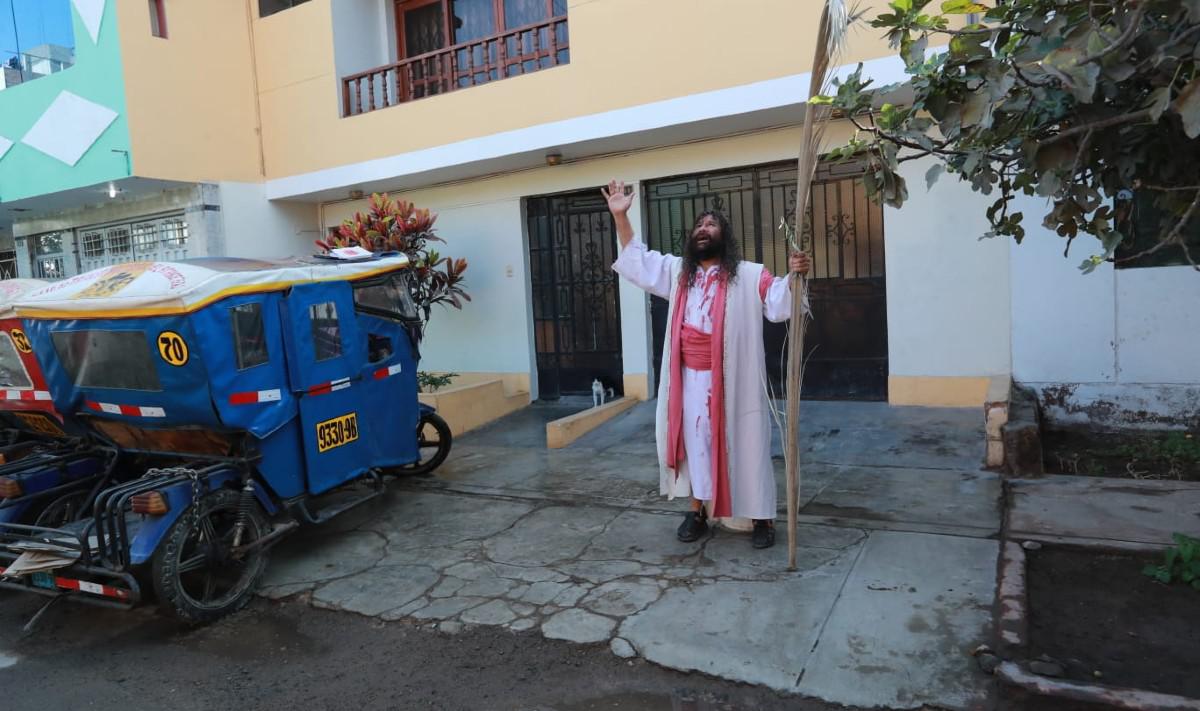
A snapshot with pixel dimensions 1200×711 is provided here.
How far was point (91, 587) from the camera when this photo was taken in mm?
4023

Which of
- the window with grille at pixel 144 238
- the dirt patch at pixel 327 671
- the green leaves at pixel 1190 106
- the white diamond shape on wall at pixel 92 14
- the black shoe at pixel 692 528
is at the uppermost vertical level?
the white diamond shape on wall at pixel 92 14

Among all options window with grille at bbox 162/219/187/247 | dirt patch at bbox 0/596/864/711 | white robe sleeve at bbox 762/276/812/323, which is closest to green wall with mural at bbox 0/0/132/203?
window with grille at bbox 162/219/187/247

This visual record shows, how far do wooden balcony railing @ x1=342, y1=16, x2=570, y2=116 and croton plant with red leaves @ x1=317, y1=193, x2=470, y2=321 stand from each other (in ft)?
6.10

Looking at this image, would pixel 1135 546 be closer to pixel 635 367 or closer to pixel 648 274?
pixel 648 274

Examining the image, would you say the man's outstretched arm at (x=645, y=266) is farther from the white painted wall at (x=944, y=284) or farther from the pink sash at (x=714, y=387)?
the white painted wall at (x=944, y=284)

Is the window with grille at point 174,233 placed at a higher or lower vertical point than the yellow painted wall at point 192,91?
lower

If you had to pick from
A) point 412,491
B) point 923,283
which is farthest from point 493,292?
point 923,283

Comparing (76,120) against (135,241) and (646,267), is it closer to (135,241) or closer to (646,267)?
(135,241)

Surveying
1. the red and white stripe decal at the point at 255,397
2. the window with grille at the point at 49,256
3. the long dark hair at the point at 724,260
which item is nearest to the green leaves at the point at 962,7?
the long dark hair at the point at 724,260

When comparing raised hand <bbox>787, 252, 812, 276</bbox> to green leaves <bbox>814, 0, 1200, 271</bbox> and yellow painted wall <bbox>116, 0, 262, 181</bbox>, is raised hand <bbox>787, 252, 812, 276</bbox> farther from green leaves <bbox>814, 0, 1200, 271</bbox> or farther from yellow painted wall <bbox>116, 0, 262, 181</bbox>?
yellow painted wall <bbox>116, 0, 262, 181</bbox>

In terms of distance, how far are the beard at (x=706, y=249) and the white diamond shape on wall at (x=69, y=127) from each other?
327 inches

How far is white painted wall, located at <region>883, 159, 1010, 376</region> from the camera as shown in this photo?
719 cm

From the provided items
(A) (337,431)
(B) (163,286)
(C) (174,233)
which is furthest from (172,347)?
(C) (174,233)

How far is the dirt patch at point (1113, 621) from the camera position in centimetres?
306
